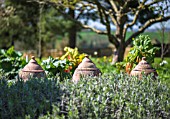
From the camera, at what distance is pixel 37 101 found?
12.6 ft

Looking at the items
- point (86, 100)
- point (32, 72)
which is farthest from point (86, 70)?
point (86, 100)

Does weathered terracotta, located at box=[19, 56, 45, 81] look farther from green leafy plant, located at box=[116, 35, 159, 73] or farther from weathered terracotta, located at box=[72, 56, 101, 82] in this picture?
green leafy plant, located at box=[116, 35, 159, 73]

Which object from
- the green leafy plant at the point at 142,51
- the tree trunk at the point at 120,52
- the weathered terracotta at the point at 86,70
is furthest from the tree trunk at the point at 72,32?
the weathered terracotta at the point at 86,70

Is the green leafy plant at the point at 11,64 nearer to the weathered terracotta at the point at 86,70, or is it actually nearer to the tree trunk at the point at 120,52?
the weathered terracotta at the point at 86,70

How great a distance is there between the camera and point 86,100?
3.59 metres

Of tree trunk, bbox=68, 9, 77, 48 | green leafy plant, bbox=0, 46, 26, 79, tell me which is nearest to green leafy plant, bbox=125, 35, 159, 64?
green leafy plant, bbox=0, 46, 26, 79

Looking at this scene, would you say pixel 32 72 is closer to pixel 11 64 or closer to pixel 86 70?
pixel 86 70

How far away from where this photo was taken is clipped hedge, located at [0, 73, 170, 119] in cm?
348

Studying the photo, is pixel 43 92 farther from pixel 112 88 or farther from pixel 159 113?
pixel 159 113

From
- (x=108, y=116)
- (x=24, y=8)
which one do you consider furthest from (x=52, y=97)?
(x=24, y=8)

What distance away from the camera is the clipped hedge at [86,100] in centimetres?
348

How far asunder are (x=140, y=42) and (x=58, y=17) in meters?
14.0

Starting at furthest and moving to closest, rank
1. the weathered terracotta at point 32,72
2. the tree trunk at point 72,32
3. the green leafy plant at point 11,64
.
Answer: the tree trunk at point 72,32 < the green leafy plant at point 11,64 < the weathered terracotta at point 32,72

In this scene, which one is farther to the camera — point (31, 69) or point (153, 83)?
point (31, 69)
